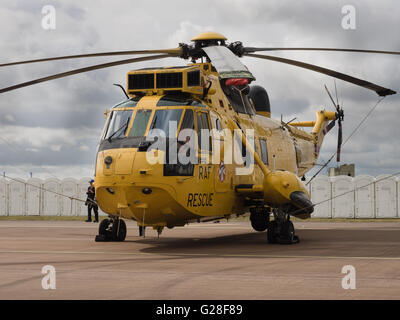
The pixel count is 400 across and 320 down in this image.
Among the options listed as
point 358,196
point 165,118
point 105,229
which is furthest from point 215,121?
point 358,196

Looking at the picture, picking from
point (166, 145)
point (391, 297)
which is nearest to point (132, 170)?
point (166, 145)

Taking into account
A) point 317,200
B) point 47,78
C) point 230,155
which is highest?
point 47,78

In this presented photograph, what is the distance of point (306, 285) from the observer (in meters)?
8.16

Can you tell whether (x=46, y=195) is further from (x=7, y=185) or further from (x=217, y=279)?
(x=217, y=279)

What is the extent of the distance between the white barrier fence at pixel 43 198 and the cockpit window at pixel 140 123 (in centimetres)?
2317

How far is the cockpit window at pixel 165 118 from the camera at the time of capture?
1332 cm

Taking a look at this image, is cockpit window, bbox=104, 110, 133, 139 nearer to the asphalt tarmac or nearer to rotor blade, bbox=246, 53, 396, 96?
the asphalt tarmac

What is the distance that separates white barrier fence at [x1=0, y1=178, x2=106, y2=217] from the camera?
119 feet

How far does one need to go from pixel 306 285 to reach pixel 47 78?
26.6 ft

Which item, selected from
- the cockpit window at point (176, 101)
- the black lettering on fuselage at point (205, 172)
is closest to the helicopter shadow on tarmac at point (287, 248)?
the black lettering on fuselage at point (205, 172)

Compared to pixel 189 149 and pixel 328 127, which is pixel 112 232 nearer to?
pixel 189 149

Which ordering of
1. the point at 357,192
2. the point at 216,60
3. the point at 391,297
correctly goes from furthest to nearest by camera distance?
the point at 357,192, the point at 216,60, the point at 391,297

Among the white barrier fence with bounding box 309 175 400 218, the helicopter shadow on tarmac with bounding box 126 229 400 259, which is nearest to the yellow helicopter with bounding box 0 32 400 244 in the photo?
the helicopter shadow on tarmac with bounding box 126 229 400 259

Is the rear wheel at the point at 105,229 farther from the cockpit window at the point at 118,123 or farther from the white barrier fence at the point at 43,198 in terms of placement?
the white barrier fence at the point at 43,198
